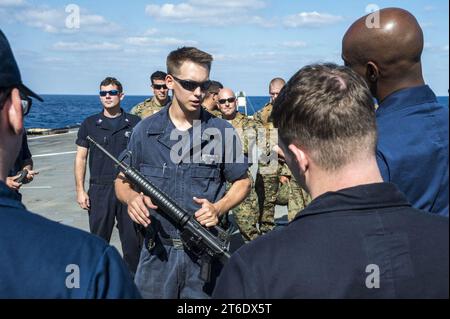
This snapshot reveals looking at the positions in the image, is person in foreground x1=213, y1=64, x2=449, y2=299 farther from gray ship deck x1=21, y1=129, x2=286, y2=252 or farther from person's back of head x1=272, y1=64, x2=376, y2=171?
gray ship deck x1=21, y1=129, x2=286, y2=252

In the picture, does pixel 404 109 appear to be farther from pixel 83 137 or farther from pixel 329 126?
pixel 83 137

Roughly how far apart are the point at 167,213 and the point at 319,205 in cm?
198

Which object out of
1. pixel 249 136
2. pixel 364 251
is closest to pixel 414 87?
pixel 364 251

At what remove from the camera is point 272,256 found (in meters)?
1.39

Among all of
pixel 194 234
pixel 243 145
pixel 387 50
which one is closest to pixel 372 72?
pixel 387 50

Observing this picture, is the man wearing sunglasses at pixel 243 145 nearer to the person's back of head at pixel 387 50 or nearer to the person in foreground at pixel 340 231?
the person's back of head at pixel 387 50

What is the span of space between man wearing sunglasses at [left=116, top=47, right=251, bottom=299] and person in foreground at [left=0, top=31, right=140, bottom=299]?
192 cm

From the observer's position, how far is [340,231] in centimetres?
140

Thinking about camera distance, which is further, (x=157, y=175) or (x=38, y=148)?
(x=38, y=148)

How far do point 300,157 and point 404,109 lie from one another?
716 millimetres

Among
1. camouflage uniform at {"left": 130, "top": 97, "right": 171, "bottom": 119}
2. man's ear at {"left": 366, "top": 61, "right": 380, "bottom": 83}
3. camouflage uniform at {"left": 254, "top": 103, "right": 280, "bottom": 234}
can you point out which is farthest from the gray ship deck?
man's ear at {"left": 366, "top": 61, "right": 380, "bottom": 83}

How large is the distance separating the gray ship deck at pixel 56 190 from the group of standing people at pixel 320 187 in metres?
3.52

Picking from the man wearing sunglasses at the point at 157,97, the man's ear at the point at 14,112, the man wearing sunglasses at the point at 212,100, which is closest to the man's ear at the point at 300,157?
the man's ear at the point at 14,112
